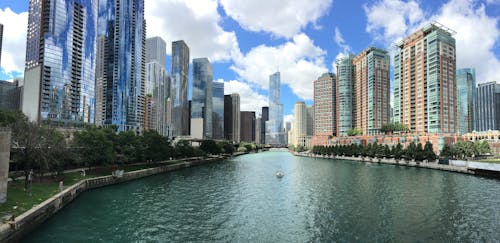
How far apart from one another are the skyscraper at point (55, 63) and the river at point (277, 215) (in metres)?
145

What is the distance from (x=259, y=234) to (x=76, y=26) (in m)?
212

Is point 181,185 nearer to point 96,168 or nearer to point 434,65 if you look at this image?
point 96,168

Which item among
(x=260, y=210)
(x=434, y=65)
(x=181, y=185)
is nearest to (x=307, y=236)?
(x=260, y=210)

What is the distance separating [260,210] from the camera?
4738 cm

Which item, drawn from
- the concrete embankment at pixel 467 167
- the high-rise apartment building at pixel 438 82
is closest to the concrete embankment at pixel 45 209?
the concrete embankment at pixel 467 167

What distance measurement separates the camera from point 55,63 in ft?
589

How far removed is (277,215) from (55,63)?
191m

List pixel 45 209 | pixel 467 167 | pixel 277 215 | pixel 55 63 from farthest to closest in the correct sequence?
1. pixel 55 63
2. pixel 467 167
3. pixel 277 215
4. pixel 45 209

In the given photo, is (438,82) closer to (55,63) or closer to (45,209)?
(45,209)

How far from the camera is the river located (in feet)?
112

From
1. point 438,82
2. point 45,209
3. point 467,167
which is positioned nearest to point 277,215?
point 45,209

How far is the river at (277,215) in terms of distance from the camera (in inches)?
1345

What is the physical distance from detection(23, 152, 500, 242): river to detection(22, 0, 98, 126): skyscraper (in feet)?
477

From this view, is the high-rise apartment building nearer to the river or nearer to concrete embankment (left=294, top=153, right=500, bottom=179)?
concrete embankment (left=294, top=153, right=500, bottom=179)
